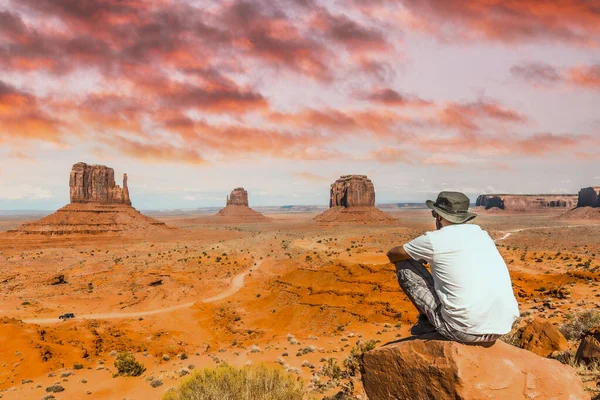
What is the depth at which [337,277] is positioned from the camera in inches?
998

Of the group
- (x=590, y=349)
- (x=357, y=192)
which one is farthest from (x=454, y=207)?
(x=357, y=192)

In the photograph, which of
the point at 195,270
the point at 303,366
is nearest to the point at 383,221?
the point at 195,270

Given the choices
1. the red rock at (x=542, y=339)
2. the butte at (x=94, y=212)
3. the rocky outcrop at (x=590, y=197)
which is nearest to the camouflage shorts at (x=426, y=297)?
the red rock at (x=542, y=339)

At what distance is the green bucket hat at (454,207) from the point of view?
3.82 m

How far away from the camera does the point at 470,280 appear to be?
333 cm

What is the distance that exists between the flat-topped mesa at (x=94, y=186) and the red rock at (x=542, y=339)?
10390cm

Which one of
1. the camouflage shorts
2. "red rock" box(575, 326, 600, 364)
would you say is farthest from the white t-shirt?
"red rock" box(575, 326, 600, 364)

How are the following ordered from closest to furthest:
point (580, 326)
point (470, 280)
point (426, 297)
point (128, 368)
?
point (470, 280)
point (426, 297)
point (580, 326)
point (128, 368)

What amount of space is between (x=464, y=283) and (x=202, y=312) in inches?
963

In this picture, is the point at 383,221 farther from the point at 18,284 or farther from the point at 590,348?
the point at 590,348

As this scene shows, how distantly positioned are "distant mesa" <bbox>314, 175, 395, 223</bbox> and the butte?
59715 mm

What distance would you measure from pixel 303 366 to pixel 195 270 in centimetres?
3008

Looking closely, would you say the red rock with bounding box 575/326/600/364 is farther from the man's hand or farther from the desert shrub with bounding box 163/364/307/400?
the desert shrub with bounding box 163/364/307/400

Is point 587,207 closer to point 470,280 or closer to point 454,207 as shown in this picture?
point 454,207
